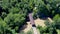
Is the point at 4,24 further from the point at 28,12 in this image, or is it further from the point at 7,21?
the point at 28,12

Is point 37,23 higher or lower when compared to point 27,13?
lower

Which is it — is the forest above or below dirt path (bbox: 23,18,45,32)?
above

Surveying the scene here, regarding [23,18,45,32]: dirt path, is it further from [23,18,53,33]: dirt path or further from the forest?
the forest

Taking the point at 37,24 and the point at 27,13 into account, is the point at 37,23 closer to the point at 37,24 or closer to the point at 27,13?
the point at 37,24

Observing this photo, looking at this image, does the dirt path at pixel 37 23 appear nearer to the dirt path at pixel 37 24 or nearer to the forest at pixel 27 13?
the dirt path at pixel 37 24

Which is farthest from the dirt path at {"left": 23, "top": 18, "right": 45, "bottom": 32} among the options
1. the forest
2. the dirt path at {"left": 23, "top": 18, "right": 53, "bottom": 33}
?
the forest

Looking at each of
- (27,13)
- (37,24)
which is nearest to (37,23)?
(37,24)

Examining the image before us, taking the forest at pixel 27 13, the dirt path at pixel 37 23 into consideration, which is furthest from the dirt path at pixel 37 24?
the forest at pixel 27 13

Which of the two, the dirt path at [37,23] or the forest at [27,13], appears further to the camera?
the dirt path at [37,23]
